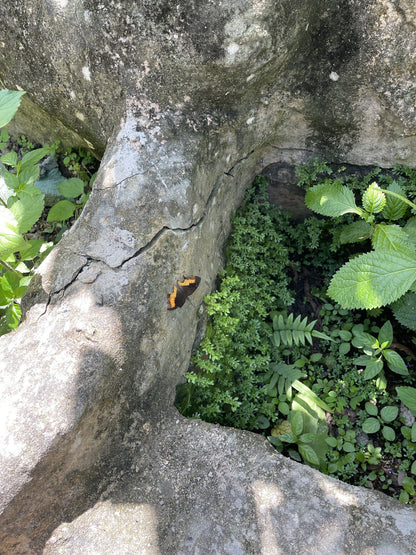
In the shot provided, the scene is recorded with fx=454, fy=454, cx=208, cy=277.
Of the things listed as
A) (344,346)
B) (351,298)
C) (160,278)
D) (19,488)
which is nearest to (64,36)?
(160,278)

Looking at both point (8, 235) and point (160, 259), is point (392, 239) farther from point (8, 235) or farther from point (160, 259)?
point (8, 235)

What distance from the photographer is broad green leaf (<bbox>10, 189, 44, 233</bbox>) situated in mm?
2268

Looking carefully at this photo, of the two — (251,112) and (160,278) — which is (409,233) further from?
(160,278)

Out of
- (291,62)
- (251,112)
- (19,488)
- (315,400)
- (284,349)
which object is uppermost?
(291,62)

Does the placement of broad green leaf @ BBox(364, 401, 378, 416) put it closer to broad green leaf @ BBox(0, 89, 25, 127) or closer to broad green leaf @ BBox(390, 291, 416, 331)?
broad green leaf @ BBox(390, 291, 416, 331)

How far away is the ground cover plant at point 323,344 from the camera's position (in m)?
2.57

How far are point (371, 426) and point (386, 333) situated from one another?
585mm

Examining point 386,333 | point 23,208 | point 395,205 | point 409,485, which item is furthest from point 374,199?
point 23,208

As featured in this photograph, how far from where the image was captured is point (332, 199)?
9.00 ft

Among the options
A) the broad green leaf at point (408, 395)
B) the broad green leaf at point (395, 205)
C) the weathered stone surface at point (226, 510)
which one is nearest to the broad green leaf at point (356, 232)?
the broad green leaf at point (395, 205)

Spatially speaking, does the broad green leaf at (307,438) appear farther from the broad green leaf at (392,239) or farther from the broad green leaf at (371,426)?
the broad green leaf at (392,239)

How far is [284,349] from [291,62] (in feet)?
5.86

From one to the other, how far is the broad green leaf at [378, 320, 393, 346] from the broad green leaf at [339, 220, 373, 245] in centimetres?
57

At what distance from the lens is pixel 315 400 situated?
2832 millimetres
